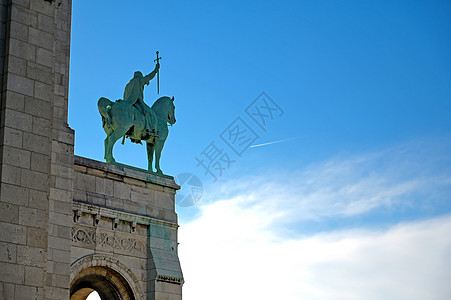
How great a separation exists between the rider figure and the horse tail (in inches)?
41.4

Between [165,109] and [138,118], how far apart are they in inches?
74.8

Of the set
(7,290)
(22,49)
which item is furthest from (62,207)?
(7,290)

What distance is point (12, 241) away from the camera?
50.8ft

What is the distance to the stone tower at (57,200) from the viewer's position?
51.9ft

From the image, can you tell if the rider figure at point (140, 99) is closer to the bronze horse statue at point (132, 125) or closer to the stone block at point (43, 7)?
the bronze horse statue at point (132, 125)

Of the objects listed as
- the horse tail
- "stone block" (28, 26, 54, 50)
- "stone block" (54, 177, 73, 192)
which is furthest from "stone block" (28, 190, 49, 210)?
the horse tail

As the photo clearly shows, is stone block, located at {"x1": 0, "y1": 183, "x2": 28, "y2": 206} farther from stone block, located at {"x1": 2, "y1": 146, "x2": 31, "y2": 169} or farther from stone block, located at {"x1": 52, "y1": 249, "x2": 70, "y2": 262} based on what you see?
stone block, located at {"x1": 52, "y1": 249, "x2": 70, "y2": 262}

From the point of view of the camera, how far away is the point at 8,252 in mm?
15352

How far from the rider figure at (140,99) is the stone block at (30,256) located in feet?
55.8

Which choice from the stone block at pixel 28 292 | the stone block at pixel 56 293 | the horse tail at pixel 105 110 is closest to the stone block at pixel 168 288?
the horse tail at pixel 105 110

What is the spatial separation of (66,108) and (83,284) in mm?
11365

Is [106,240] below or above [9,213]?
above

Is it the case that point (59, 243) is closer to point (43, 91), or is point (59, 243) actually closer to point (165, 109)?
point (43, 91)

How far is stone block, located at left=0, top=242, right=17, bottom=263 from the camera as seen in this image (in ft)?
50.1
